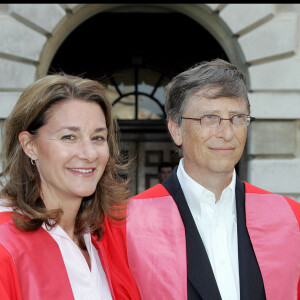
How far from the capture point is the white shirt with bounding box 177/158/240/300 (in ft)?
7.41

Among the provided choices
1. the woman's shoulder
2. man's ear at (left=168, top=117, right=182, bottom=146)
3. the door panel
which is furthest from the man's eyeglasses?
the door panel

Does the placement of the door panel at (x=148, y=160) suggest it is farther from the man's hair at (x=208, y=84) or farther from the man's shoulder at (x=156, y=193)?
the man's hair at (x=208, y=84)

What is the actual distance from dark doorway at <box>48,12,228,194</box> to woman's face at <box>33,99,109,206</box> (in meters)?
5.04

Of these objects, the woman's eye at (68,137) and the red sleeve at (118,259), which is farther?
the red sleeve at (118,259)

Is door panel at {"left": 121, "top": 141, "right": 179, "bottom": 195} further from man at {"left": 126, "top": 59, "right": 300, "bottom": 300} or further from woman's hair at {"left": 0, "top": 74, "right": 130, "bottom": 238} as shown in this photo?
woman's hair at {"left": 0, "top": 74, "right": 130, "bottom": 238}

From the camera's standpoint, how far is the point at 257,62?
5.99 m

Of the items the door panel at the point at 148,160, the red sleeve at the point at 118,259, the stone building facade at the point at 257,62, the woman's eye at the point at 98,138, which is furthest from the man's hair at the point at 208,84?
the door panel at the point at 148,160

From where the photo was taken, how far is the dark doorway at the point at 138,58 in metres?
7.21

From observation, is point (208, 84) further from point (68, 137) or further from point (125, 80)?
point (125, 80)

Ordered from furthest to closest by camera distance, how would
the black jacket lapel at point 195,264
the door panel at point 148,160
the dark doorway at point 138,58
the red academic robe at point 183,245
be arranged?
1. the door panel at point 148,160
2. the dark doorway at point 138,58
3. the red academic robe at point 183,245
4. the black jacket lapel at point 195,264

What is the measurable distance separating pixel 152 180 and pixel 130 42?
6.44 feet

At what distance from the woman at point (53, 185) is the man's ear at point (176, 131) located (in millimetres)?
467

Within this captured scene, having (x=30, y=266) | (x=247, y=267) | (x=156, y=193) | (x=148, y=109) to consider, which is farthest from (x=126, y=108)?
(x=30, y=266)

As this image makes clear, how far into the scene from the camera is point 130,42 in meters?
7.28
